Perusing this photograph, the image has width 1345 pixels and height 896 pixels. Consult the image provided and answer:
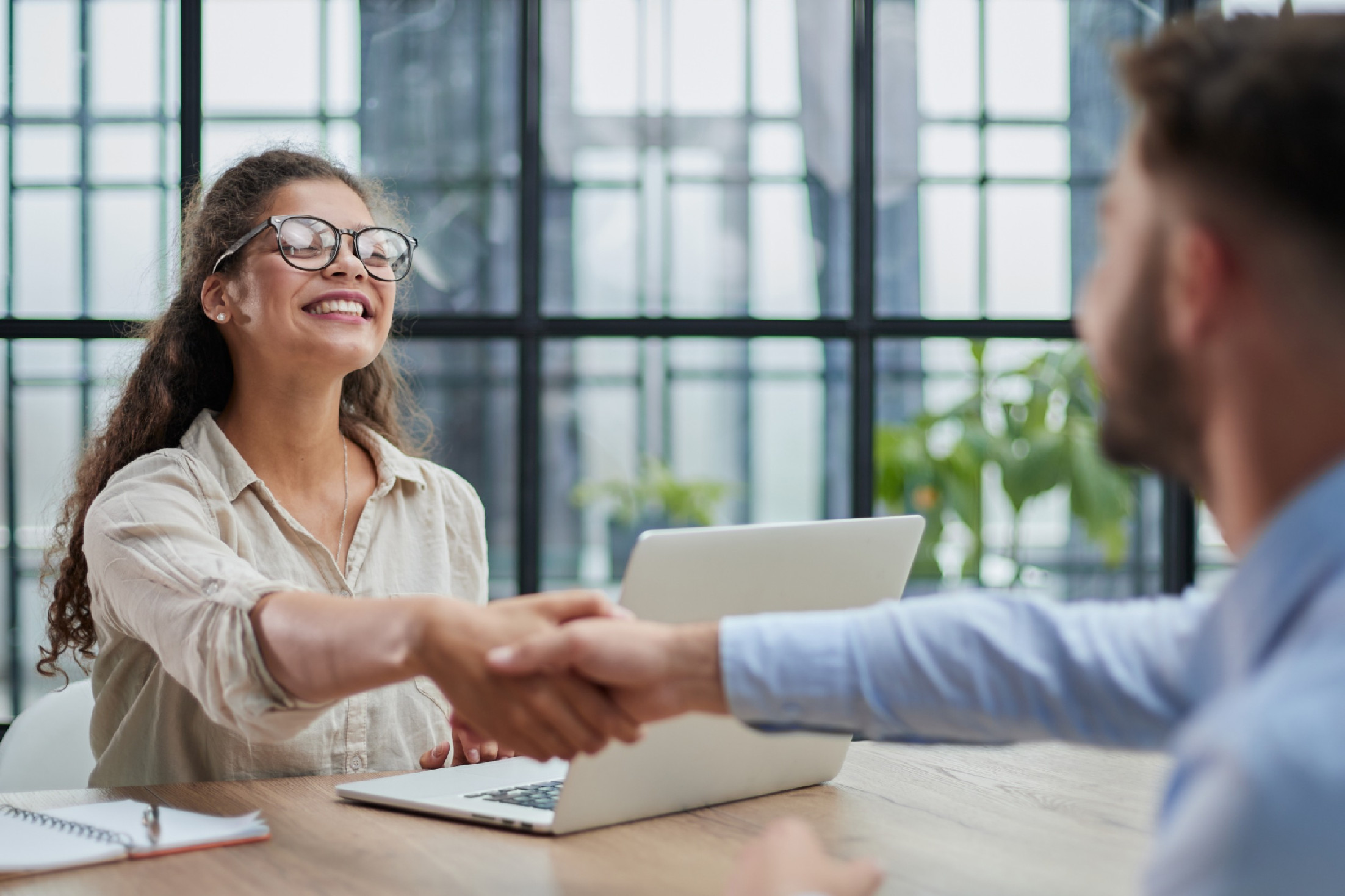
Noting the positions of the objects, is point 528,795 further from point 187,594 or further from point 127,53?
point 127,53

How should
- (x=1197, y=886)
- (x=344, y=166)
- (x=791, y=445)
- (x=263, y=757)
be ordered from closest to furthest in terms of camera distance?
(x=1197, y=886) < (x=263, y=757) < (x=344, y=166) < (x=791, y=445)

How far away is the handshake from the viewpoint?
1.13 meters

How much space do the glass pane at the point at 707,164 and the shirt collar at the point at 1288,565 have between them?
96.4 inches

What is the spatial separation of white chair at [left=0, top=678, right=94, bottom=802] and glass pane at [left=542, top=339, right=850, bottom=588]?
4.61 feet

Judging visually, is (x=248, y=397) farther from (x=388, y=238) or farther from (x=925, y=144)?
(x=925, y=144)

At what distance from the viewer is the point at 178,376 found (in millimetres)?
1959

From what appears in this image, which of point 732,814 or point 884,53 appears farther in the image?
point 884,53

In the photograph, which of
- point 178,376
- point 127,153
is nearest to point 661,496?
point 178,376

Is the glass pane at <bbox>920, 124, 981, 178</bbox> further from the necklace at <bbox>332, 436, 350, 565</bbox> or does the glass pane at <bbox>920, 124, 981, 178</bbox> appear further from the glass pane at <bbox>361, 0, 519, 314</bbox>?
the necklace at <bbox>332, 436, 350, 565</bbox>

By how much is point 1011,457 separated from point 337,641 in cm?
239

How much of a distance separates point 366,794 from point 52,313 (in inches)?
85.2

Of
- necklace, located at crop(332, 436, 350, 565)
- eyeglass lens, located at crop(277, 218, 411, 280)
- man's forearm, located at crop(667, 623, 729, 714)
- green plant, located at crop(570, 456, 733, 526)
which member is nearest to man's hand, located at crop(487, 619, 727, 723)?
man's forearm, located at crop(667, 623, 729, 714)

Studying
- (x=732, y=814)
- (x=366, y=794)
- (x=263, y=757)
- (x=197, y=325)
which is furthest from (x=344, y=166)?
(x=732, y=814)

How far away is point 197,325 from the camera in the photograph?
6.55ft
